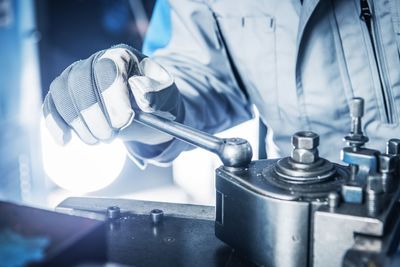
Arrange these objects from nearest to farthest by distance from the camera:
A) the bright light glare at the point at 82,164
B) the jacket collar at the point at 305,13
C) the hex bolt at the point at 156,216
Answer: the hex bolt at the point at 156,216 < the jacket collar at the point at 305,13 < the bright light glare at the point at 82,164

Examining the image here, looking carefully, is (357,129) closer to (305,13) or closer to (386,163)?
(386,163)

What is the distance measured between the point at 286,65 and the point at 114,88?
0.57m

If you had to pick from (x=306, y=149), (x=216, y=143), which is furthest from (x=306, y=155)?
(x=216, y=143)

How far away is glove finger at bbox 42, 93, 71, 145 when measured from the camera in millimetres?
975

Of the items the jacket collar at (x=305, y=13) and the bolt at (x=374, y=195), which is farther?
the jacket collar at (x=305, y=13)

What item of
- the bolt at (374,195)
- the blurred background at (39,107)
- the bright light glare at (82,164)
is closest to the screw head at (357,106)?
the bolt at (374,195)

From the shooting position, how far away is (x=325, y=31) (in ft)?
4.06

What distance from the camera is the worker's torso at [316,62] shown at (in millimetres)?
1188

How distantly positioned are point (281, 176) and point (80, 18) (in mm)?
2060

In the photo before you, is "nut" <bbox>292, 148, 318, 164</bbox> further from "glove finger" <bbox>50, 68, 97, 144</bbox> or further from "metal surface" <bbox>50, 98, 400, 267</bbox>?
"glove finger" <bbox>50, 68, 97, 144</bbox>

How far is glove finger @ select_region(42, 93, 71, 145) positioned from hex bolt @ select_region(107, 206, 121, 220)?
188 mm

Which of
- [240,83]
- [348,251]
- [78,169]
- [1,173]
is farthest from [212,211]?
[1,173]

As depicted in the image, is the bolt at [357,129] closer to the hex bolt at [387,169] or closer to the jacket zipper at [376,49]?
the hex bolt at [387,169]

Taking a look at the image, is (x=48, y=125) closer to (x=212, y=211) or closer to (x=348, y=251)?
(x=212, y=211)
